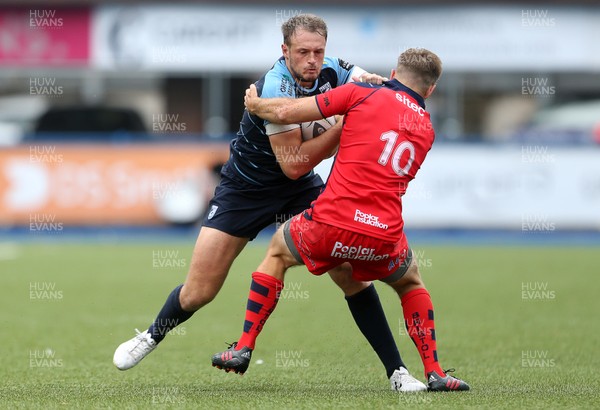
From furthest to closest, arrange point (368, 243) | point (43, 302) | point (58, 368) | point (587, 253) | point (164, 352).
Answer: point (587, 253)
point (43, 302)
point (164, 352)
point (58, 368)
point (368, 243)

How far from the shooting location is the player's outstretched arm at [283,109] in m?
6.36

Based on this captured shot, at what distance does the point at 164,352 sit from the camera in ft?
28.3

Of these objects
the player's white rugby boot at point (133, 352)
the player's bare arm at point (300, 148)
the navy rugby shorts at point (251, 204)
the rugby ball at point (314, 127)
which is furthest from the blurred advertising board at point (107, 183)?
the player's bare arm at point (300, 148)

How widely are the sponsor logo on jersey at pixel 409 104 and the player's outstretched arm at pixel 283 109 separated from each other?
1.41 ft

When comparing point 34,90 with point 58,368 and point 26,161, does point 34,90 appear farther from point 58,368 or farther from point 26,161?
point 58,368

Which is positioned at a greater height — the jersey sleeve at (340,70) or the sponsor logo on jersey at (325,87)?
the jersey sleeve at (340,70)

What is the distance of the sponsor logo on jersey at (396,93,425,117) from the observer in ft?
21.0

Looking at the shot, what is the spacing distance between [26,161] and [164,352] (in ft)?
37.6

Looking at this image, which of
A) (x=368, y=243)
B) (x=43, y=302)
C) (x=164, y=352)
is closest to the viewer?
(x=368, y=243)

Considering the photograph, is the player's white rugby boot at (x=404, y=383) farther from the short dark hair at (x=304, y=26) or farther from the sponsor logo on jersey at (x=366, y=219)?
the short dark hair at (x=304, y=26)

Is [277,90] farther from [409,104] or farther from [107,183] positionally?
[107,183]

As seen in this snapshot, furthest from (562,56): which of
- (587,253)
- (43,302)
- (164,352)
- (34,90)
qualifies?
(164,352)

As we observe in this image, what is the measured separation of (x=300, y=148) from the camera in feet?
21.9

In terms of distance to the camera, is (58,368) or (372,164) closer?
(372,164)
